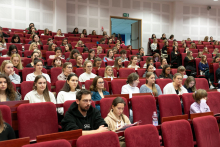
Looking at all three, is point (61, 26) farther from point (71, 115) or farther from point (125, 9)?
point (71, 115)

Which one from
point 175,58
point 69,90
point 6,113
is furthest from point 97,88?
point 175,58

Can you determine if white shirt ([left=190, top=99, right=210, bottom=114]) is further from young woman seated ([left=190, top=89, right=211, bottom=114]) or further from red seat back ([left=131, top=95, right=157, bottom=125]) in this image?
red seat back ([left=131, top=95, right=157, bottom=125])

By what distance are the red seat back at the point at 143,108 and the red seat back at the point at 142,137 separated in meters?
0.33

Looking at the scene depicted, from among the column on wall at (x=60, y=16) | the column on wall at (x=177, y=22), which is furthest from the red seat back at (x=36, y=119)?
the column on wall at (x=177, y=22)

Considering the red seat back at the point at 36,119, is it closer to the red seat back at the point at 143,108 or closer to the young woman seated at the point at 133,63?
the red seat back at the point at 143,108

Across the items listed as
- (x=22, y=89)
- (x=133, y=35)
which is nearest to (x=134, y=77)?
(x=22, y=89)

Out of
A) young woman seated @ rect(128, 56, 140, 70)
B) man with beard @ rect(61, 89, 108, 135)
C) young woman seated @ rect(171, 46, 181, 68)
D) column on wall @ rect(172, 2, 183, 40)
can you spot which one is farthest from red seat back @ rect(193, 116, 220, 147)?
column on wall @ rect(172, 2, 183, 40)

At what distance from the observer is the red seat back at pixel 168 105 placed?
1.06 meters

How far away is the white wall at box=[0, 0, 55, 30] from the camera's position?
135 inches

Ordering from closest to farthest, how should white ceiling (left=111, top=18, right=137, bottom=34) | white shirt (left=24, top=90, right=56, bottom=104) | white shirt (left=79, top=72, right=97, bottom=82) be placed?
1. white shirt (left=24, top=90, right=56, bottom=104)
2. white shirt (left=79, top=72, right=97, bottom=82)
3. white ceiling (left=111, top=18, right=137, bottom=34)

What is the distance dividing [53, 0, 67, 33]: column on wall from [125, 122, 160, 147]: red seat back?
336 centimetres

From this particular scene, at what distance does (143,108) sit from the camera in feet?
3.37

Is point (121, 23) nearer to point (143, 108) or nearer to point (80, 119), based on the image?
point (143, 108)

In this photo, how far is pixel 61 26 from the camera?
3.74 metres
